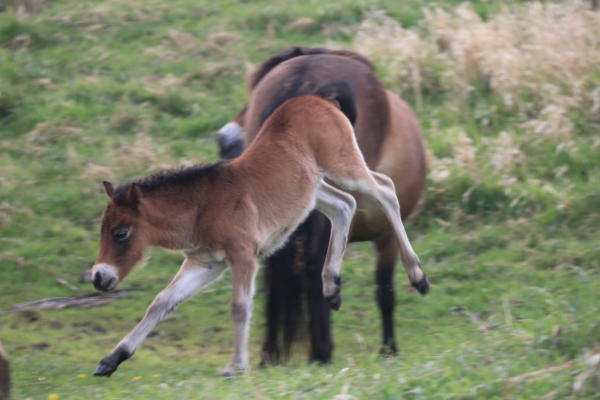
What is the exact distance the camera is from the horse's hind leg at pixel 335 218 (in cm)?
374

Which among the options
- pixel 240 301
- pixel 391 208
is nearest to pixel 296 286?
pixel 391 208

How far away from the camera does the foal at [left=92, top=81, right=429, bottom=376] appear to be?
3250 millimetres

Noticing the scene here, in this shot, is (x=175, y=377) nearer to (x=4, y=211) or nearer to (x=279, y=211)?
(x=279, y=211)

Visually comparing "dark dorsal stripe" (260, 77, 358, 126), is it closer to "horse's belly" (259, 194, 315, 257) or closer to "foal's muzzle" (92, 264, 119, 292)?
"horse's belly" (259, 194, 315, 257)

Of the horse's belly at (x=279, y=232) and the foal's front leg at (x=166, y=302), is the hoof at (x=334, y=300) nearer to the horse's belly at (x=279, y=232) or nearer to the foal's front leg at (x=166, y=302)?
the horse's belly at (x=279, y=232)

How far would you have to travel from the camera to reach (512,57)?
8516 millimetres

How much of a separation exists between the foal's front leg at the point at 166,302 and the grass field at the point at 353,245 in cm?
25

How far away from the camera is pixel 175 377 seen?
378cm

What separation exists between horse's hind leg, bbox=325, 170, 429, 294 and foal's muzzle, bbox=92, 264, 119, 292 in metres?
1.36

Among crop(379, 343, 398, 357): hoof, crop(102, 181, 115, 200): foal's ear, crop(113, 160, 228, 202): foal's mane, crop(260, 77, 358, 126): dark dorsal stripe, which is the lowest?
crop(379, 343, 398, 357): hoof

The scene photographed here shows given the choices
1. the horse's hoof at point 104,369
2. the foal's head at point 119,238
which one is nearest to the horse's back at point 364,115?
the foal's head at point 119,238

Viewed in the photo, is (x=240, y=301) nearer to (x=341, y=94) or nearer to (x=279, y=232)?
(x=279, y=232)

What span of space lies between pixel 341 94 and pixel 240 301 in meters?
→ 1.63

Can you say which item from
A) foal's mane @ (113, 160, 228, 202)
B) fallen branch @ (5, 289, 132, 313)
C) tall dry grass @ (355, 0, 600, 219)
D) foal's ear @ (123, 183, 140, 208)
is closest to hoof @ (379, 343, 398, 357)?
foal's mane @ (113, 160, 228, 202)
